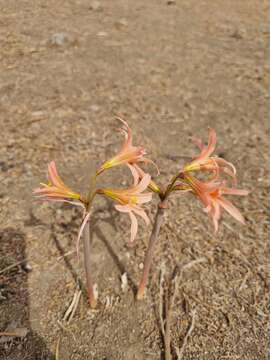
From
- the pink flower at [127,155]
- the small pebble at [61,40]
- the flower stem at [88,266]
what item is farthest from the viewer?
the small pebble at [61,40]

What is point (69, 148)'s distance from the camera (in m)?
3.37

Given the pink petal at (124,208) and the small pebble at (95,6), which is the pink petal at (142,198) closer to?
the pink petal at (124,208)

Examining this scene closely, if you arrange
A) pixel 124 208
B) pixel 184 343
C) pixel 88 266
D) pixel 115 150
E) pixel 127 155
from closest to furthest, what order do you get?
pixel 124 208, pixel 127 155, pixel 88 266, pixel 184 343, pixel 115 150

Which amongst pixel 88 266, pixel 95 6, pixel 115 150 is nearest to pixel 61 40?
pixel 95 6

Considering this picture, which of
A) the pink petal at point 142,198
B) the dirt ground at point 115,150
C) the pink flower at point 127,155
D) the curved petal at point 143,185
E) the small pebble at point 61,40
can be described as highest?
the pink flower at point 127,155

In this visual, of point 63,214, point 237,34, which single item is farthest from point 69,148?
point 237,34

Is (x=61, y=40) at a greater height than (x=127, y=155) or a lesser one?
lesser

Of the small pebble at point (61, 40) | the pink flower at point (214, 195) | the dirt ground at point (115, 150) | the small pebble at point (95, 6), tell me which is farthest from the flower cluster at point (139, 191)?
the small pebble at point (95, 6)

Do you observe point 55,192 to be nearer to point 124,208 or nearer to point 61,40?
point 124,208

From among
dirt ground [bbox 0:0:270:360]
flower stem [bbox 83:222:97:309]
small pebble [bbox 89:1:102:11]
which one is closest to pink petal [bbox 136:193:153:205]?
flower stem [bbox 83:222:97:309]

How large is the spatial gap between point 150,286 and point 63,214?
82 cm

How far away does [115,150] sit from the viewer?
3396mm

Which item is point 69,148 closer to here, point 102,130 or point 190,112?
point 102,130

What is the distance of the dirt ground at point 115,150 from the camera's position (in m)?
2.04
